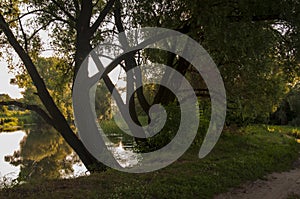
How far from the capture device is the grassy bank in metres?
7.08

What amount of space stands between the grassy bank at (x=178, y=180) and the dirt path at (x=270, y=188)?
27cm

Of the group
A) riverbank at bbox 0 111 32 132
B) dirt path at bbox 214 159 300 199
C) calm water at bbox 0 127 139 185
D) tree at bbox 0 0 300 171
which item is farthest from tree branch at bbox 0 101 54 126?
riverbank at bbox 0 111 32 132

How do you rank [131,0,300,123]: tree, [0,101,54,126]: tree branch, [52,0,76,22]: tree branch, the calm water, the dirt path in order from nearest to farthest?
1. the dirt path
2. [131,0,300,123]: tree
3. [0,101,54,126]: tree branch
4. [52,0,76,22]: tree branch
5. the calm water

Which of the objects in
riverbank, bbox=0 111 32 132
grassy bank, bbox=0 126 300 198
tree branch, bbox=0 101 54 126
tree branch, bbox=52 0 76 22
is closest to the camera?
grassy bank, bbox=0 126 300 198

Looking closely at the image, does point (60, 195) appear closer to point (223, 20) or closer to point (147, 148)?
point (223, 20)

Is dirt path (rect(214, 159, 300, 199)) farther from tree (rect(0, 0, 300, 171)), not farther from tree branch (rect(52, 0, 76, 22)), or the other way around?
tree branch (rect(52, 0, 76, 22))

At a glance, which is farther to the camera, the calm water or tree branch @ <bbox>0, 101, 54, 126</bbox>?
the calm water

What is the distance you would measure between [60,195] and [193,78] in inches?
443

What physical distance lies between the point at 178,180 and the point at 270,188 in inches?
103

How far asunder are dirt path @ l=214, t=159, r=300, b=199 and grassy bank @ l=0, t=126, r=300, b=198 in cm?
27

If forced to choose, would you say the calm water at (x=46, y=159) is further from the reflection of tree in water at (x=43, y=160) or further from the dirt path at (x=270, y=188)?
the dirt path at (x=270, y=188)

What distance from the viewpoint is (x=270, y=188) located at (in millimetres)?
9188

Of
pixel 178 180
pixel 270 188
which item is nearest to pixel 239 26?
pixel 178 180

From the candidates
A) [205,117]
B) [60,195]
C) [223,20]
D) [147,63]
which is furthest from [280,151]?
[60,195]
